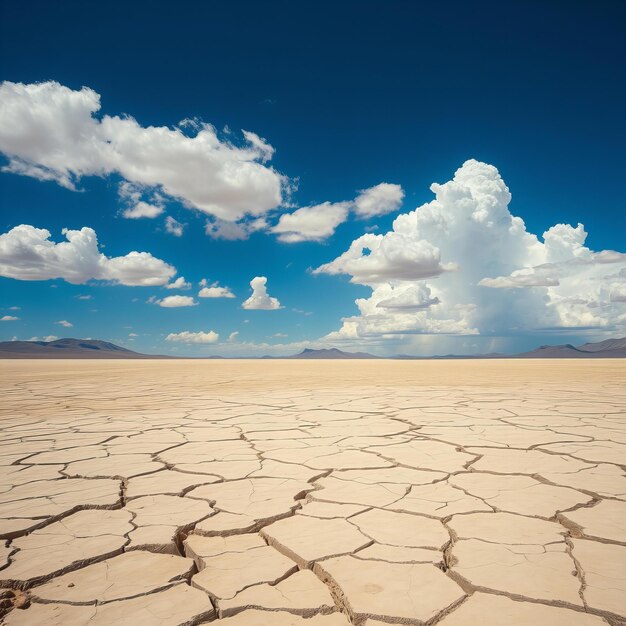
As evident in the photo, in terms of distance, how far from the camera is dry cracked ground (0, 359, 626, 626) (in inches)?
39.7

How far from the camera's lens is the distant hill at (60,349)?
76.7 metres

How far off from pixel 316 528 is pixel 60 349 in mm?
105965

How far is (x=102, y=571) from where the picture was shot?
3.86 feet

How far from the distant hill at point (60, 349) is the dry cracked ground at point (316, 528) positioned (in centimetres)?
8125

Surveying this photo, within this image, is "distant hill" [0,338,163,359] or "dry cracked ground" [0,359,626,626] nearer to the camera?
"dry cracked ground" [0,359,626,626]

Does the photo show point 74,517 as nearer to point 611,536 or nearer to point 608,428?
point 611,536

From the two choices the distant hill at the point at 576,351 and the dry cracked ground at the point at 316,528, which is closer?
the dry cracked ground at the point at 316,528

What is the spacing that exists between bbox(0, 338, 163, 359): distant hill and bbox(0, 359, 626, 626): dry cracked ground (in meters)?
81.2

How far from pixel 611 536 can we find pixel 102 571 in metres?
1.55

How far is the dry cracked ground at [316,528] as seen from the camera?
101 centimetres

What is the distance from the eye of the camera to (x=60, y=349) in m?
91.6

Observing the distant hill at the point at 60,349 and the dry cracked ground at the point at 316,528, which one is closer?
the dry cracked ground at the point at 316,528

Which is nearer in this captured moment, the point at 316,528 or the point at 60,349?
the point at 316,528

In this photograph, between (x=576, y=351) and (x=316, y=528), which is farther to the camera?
(x=576, y=351)
